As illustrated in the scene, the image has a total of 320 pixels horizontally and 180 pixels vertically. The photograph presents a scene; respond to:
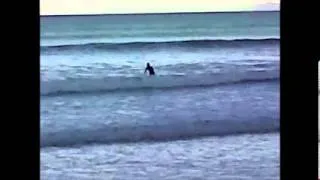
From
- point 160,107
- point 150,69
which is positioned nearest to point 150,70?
point 150,69

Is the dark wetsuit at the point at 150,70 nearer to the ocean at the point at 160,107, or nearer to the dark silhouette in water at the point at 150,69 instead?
the dark silhouette in water at the point at 150,69

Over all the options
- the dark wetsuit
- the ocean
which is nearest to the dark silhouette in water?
the dark wetsuit

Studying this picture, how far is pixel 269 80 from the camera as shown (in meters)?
10.6

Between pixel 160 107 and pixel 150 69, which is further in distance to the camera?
pixel 150 69

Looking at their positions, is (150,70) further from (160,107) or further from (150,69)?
(160,107)

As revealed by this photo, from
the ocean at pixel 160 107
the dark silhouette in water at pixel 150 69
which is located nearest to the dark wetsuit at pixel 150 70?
the dark silhouette in water at pixel 150 69

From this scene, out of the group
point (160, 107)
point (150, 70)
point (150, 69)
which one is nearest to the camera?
point (160, 107)

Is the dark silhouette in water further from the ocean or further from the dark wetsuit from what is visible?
the ocean

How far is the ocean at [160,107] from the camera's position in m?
5.07

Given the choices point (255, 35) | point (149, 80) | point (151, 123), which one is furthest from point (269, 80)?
point (255, 35)

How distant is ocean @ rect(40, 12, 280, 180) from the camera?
16.6 feet

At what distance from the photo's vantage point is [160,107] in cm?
854
